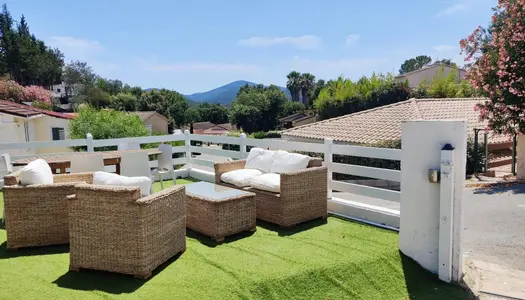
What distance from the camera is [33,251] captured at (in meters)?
4.12

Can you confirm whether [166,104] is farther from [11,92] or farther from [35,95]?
[11,92]

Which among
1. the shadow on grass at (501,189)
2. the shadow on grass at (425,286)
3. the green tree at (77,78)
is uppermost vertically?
the green tree at (77,78)

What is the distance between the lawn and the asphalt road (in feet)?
4.89

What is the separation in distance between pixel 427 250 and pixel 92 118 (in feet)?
50.8

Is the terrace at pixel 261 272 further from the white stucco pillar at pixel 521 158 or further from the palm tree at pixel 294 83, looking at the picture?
the palm tree at pixel 294 83

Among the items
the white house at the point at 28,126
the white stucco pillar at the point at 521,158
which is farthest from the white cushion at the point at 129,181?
the white stucco pillar at the point at 521,158

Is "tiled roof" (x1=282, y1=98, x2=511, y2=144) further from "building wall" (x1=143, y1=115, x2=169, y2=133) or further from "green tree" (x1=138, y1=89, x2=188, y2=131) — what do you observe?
"green tree" (x1=138, y1=89, x2=188, y2=131)

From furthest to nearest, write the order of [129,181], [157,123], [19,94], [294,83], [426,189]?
[294,83], [157,123], [19,94], [426,189], [129,181]

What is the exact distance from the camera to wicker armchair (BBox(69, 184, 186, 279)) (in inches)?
131

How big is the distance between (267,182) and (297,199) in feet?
A: 1.58

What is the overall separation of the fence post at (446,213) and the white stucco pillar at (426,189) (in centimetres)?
5

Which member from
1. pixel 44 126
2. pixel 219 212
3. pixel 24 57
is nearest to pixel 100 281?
pixel 219 212

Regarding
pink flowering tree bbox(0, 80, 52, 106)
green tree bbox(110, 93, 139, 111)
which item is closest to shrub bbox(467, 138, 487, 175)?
pink flowering tree bbox(0, 80, 52, 106)

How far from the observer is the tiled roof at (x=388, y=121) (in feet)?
68.0
